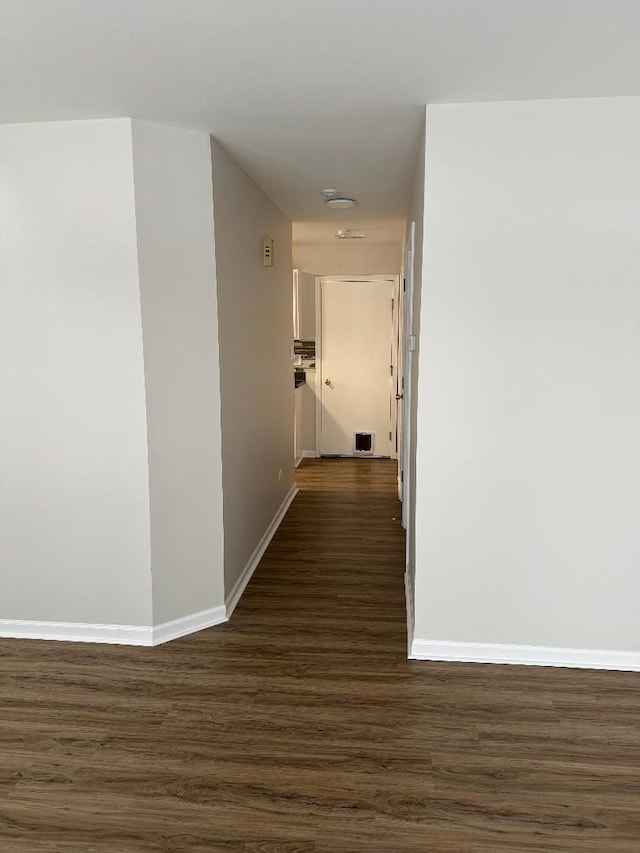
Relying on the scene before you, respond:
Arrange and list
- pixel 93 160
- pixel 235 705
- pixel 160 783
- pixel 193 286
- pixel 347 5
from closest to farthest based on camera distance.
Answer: pixel 347 5
pixel 160 783
pixel 235 705
pixel 93 160
pixel 193 286

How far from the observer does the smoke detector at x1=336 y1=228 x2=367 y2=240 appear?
252 inches

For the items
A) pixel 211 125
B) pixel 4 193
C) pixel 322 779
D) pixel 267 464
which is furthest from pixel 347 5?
pixel 267 464

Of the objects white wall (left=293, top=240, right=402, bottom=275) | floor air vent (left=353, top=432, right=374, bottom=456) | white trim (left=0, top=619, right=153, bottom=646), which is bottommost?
white trim (left=0, top=619, right=153, bottom=646)

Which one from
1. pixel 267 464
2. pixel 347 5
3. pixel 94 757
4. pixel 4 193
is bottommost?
pixel 94 757

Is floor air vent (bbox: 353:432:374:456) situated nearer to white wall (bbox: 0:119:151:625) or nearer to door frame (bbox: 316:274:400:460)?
door frame (bbox: 316:274:400:460)

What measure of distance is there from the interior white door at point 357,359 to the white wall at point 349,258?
0.49ft

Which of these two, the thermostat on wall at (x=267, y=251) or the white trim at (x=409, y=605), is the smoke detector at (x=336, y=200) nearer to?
the thermostat on wall at (x=267, y=251)

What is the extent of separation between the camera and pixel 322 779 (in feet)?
7.56

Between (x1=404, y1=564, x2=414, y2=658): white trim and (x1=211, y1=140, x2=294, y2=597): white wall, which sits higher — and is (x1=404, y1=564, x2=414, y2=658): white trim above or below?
below

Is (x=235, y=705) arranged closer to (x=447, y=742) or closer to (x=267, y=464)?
(x=447, y=742)

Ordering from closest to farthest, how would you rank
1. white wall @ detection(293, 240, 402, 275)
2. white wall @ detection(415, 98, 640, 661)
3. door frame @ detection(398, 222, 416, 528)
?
1. white wall @ detection(415, 98, 640, 661)
2. door frame @ detection(398, 222, 416, 528)
3. white wall @ detection(293, 240, 402, 275)

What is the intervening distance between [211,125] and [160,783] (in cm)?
276

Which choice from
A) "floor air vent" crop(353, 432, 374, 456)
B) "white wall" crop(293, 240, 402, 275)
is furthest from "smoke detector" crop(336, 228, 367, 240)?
"floor air vent" crop(353, 432, 374, 456)

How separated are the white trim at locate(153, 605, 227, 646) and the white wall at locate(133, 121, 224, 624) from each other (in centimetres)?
3
